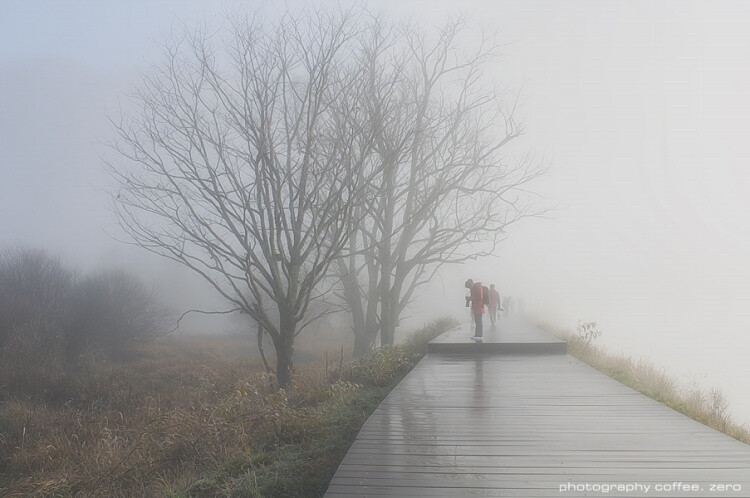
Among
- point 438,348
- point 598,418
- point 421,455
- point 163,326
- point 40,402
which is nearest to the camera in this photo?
point 421,455

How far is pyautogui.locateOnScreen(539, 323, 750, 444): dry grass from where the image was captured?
8.59m

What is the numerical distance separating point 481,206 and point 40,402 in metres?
16.7

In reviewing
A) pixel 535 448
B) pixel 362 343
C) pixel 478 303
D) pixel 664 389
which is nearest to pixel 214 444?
pixel 535 448

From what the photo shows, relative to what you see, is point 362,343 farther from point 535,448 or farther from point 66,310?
point 66,310

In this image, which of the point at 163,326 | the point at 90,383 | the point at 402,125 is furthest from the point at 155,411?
the point at 163,326

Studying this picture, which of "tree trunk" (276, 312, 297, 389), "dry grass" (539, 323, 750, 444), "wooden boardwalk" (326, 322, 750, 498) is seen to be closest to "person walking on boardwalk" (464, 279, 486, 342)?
"dry grass" (539, 323, 750, 444)

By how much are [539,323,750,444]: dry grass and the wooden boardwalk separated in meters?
0.63

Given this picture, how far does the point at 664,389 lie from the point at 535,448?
19.5ft

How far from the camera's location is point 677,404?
970 cm

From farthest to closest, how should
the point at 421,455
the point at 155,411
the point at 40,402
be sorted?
the point at 40,402 → the point at 155,411 → the point at 421,455

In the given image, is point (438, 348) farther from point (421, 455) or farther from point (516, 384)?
point (421, 455)

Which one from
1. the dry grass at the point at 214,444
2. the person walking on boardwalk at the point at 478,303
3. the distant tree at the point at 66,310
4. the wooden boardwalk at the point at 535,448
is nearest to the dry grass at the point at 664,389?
the wooden boardwalk at the point at 535,448

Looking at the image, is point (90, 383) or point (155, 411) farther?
point (90, 383)

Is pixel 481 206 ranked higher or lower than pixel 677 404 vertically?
higher
